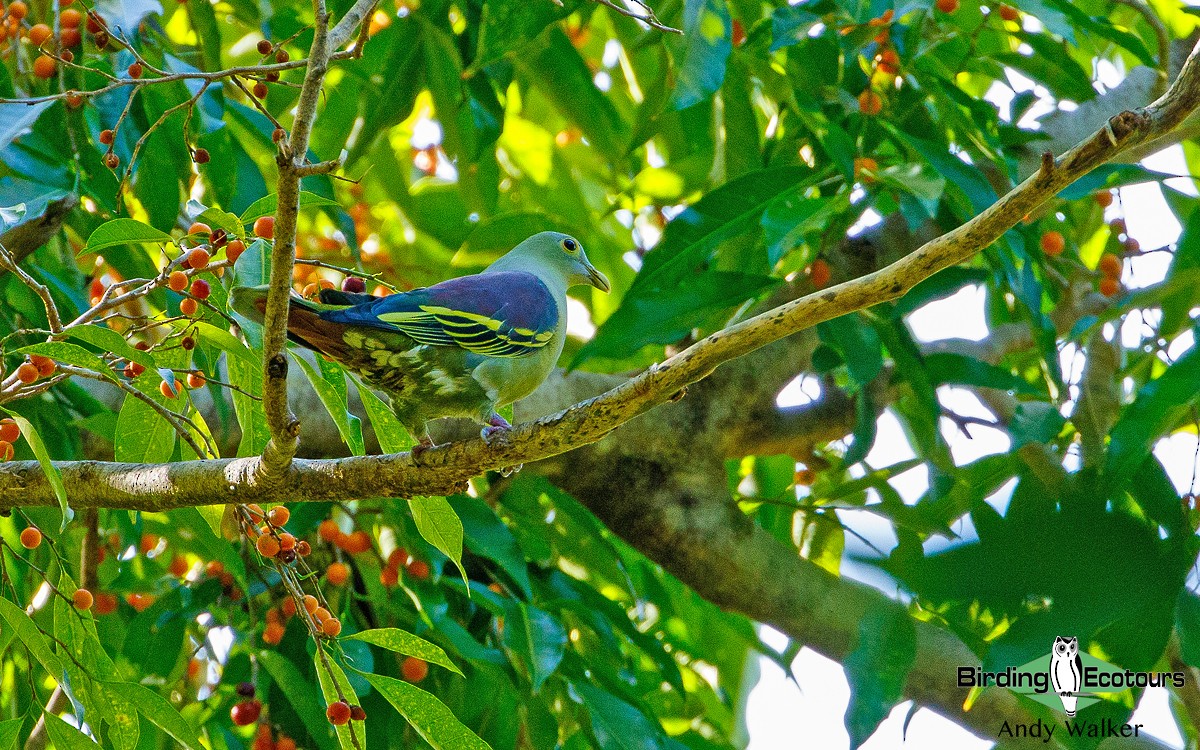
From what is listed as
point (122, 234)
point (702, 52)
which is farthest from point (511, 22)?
point (122, 234)

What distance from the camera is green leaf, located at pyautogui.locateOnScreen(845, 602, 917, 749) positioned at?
309 centimetres

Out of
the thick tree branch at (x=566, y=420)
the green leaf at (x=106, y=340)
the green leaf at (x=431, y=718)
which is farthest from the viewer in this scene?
the green leaf at (x=431, y=718)

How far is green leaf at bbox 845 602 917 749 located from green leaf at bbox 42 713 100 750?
1868 millimetres

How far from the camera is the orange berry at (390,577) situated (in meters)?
3.59

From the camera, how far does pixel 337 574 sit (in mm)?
3373

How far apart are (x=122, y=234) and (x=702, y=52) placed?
1674mm

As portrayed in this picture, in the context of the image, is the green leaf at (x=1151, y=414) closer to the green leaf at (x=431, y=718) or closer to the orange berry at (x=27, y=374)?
the green leaf at (x=431, y=718)

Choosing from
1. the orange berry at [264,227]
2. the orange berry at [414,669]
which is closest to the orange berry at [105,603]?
the orange berry at [414,669]

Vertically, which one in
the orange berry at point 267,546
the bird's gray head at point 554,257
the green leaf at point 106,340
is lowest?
the orange berry at point 267,546

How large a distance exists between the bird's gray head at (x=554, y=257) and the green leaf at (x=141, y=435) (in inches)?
49.9

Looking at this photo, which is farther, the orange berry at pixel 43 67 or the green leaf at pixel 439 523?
the orange berry at pixel 43 67

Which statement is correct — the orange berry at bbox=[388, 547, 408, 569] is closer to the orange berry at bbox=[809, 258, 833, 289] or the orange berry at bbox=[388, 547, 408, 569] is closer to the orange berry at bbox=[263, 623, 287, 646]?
the orange berry at bbox=[263, 623, 287, 646]

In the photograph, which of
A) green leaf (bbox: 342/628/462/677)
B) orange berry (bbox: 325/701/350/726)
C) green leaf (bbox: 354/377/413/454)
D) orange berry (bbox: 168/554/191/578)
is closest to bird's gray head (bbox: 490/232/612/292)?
green leaf (bbox: 354/377/413/454)

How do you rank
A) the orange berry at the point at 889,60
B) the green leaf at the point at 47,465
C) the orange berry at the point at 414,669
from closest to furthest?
the green leaf at the point at 47,465, the orange berry at the point at 414,669, the orange berry at the point at 889,60
